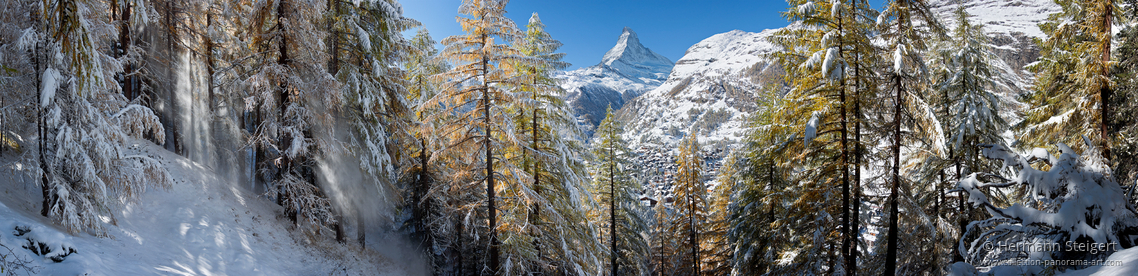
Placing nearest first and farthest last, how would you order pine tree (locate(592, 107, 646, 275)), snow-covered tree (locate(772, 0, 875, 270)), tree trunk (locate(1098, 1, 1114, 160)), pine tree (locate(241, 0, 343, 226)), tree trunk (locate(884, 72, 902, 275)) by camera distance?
snow-covered tree (locate(772, 0, 875, 270)), tree trunk (locate(884, 72, 902, 275)), tree trunk (locate(1098, 1, 1114, 160)), pine tree (locate(241, 0, 343, 226)), pine tree (locate(592, 107, 646, 275))

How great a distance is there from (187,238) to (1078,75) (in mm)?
21643

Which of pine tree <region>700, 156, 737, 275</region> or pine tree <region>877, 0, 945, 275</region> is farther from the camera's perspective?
pine tree <region>700, 156, 737, 275</region>

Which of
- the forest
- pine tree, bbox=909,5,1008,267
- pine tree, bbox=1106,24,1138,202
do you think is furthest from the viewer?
pine tree, bbox=909,5,1008,267

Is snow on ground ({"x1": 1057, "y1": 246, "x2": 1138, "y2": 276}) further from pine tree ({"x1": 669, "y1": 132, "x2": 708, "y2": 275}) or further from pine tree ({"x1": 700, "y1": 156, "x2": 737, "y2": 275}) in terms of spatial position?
pine tree ({"x1": 669, "y1": 132, "x2": 708, "y2": 275})

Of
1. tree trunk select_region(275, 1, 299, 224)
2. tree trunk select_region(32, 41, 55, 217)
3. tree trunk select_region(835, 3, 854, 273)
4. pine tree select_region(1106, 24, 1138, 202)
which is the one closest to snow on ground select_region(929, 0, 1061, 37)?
pine tree select_region(1106, 24, 1138, 202)

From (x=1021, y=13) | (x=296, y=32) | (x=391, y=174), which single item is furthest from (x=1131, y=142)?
(x=1021, y=13)

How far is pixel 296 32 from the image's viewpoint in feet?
36.9

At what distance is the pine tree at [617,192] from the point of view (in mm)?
19594

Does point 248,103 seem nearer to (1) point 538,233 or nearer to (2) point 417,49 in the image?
(2) point 417,49

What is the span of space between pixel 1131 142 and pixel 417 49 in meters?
21.1

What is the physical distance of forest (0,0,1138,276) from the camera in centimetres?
729

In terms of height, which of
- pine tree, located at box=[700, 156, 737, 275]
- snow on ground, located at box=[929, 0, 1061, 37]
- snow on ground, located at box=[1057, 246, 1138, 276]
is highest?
snow on ground, located at box=[929, 0, 1061, 37]

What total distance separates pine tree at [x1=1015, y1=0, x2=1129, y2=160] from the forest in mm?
61

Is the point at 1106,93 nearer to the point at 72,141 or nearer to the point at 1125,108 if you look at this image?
the point at 1125,108
